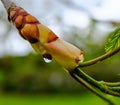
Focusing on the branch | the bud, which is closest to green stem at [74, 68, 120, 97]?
the bud

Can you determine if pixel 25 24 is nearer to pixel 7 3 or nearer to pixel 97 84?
pixel 7 3

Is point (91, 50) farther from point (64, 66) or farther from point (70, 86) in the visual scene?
point (70, 86)

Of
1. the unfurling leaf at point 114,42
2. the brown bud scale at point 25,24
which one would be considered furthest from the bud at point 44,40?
the unfurling leaf at point 114,42

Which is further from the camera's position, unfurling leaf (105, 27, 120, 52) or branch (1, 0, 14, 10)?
unfurling leaf (105, 27, 120, 52)

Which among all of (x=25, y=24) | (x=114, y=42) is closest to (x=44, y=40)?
(x=25, y=24)

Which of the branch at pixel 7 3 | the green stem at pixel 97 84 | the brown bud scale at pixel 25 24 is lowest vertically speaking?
the green stem at pixel 97 84

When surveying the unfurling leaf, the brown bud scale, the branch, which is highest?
the branch

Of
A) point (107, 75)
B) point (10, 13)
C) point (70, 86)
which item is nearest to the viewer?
point (10, 13)

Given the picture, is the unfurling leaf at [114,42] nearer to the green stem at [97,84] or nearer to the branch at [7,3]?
the green stem at [97,84]

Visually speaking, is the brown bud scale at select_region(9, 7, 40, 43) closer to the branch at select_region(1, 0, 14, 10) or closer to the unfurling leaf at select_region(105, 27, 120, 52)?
the branch at select_region(1, 0, 14, 10)

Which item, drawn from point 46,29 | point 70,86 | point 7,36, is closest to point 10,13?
point 46,29

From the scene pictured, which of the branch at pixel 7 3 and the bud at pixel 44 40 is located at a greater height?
the branch at pixel 7 3
